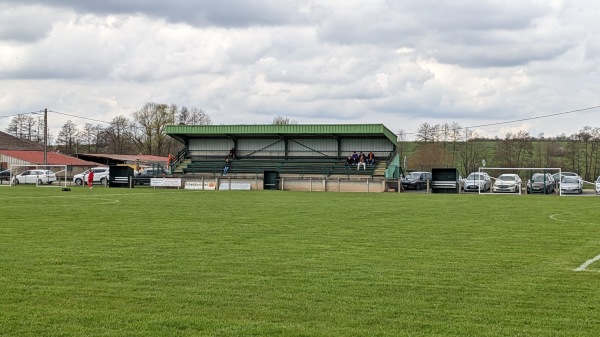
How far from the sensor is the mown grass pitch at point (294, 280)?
8.13 meters

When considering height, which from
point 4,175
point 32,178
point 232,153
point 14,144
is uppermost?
point 14,144

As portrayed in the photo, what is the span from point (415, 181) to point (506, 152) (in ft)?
107

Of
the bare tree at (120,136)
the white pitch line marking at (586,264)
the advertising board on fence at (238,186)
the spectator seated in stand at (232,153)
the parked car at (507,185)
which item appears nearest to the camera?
the white pitch line marking at (586,264)

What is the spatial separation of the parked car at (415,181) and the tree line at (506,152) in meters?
24.9

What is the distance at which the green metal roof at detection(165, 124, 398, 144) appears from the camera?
61781 millimetres

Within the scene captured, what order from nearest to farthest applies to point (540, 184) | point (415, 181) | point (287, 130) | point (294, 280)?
point (294, 280)
point (540, 184)
point (415, 181)
point (287, 130)

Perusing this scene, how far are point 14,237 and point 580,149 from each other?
87.6 meters

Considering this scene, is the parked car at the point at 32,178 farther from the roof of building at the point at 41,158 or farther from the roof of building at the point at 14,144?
the roof of building at the point at 14,144

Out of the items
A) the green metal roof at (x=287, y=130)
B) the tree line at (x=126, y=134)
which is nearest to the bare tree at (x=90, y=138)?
the tree line at (x=126, y=134)

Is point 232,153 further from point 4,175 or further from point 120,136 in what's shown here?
point 120,136

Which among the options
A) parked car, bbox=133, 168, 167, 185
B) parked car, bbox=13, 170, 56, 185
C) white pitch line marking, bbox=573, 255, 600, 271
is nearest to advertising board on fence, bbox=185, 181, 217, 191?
parked car, bbox=133, 168, 167, 185

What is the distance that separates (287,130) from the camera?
63719mm

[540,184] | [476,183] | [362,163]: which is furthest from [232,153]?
[540,184]

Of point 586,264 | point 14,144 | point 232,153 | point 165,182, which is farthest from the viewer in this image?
point 14,144
